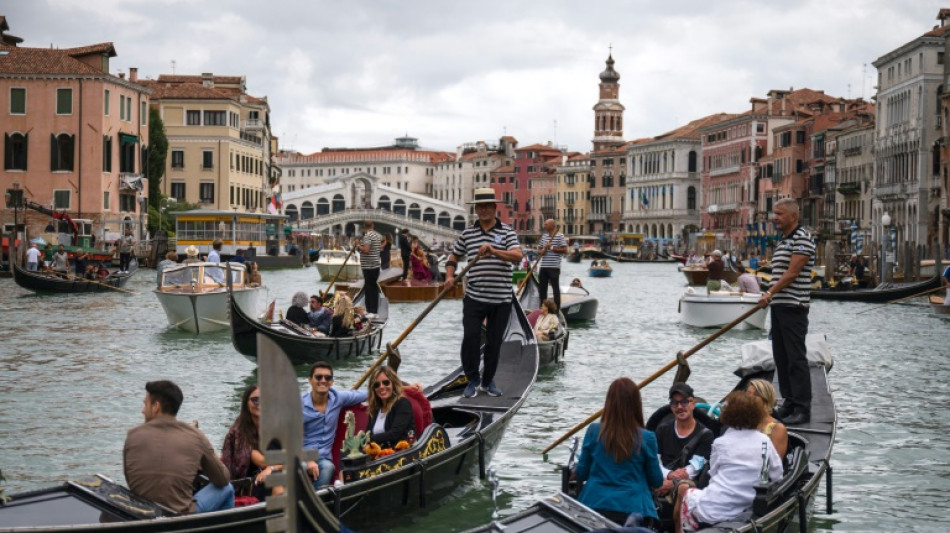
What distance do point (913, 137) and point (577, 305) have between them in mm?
23698

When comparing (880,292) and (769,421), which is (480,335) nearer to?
(769,421)

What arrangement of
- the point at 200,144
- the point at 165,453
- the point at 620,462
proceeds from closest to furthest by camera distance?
1. the point at 165,453
2. the point at 620,462
3. the point at 200,144

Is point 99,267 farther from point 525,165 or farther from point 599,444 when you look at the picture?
point 525,165

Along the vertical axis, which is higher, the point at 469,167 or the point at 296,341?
the point at 469,167

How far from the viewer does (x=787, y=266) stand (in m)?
5.86

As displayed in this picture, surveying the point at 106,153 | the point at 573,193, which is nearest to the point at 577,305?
the point at 106,153

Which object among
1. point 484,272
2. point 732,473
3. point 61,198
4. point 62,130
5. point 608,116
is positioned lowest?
point 732,473

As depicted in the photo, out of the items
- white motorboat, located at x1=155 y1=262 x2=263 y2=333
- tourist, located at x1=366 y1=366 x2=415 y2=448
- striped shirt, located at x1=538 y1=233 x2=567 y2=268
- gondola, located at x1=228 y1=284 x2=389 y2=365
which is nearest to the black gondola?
white motorboat, located at x1=155 y1=262 x2=263 y2=333

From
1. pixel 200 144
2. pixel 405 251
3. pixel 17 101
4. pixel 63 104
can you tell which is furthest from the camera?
pixel 200 144

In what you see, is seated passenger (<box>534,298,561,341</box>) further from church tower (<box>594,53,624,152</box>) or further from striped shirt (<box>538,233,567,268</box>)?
church tower (<box>594,53,624,152</box>)

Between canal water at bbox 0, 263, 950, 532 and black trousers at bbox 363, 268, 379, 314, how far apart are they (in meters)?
0.59

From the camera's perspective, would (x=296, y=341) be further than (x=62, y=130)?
No

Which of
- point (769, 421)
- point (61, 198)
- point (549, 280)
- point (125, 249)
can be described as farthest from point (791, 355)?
point (61, 198)

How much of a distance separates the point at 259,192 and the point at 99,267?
26.3 meters
